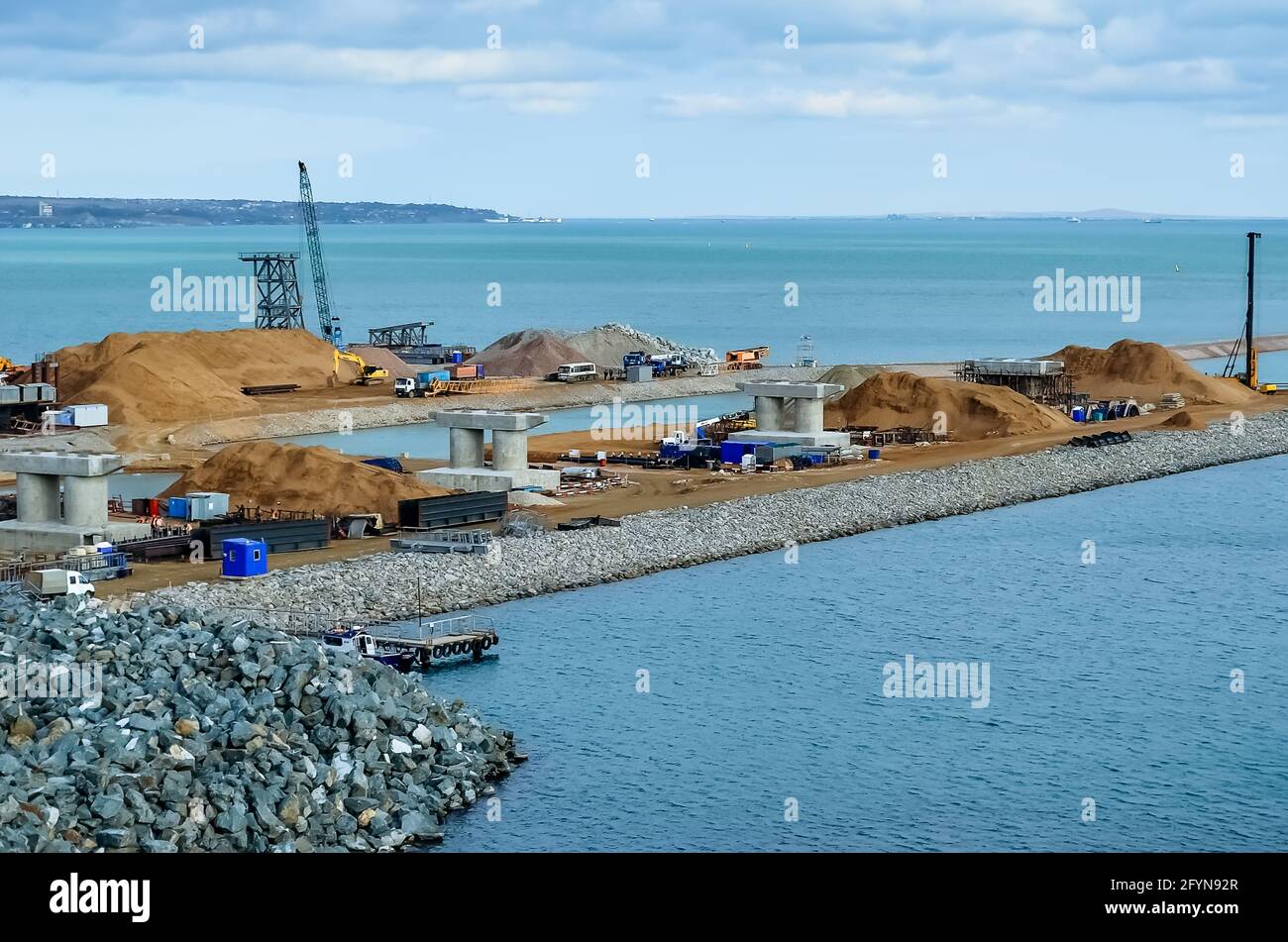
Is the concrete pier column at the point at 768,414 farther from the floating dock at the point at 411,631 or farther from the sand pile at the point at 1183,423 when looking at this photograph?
the floating dock at the point at 411,631

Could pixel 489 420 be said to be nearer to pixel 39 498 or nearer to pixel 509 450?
pixel 509 450

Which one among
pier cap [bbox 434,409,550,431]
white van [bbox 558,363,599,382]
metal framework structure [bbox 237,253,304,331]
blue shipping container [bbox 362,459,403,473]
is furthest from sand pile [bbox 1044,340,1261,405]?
metal framework structure [bbox 237,253,304,331]

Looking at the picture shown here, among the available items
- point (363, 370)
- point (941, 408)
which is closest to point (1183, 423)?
point (941, 408)

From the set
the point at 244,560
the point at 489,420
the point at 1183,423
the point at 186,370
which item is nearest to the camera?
the point at 244,560

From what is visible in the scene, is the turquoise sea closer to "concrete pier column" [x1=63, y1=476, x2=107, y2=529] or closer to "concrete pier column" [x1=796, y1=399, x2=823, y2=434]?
"concrete pier column" [x1=796, y1=399, x2=823, y2=434]

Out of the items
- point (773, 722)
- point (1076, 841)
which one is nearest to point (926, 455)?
point (773, 722)

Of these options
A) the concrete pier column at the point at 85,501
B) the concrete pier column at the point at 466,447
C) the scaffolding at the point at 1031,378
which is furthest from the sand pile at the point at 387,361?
the concrete pier column at the point at 85,501

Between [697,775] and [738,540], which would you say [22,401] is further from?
[697,775]
